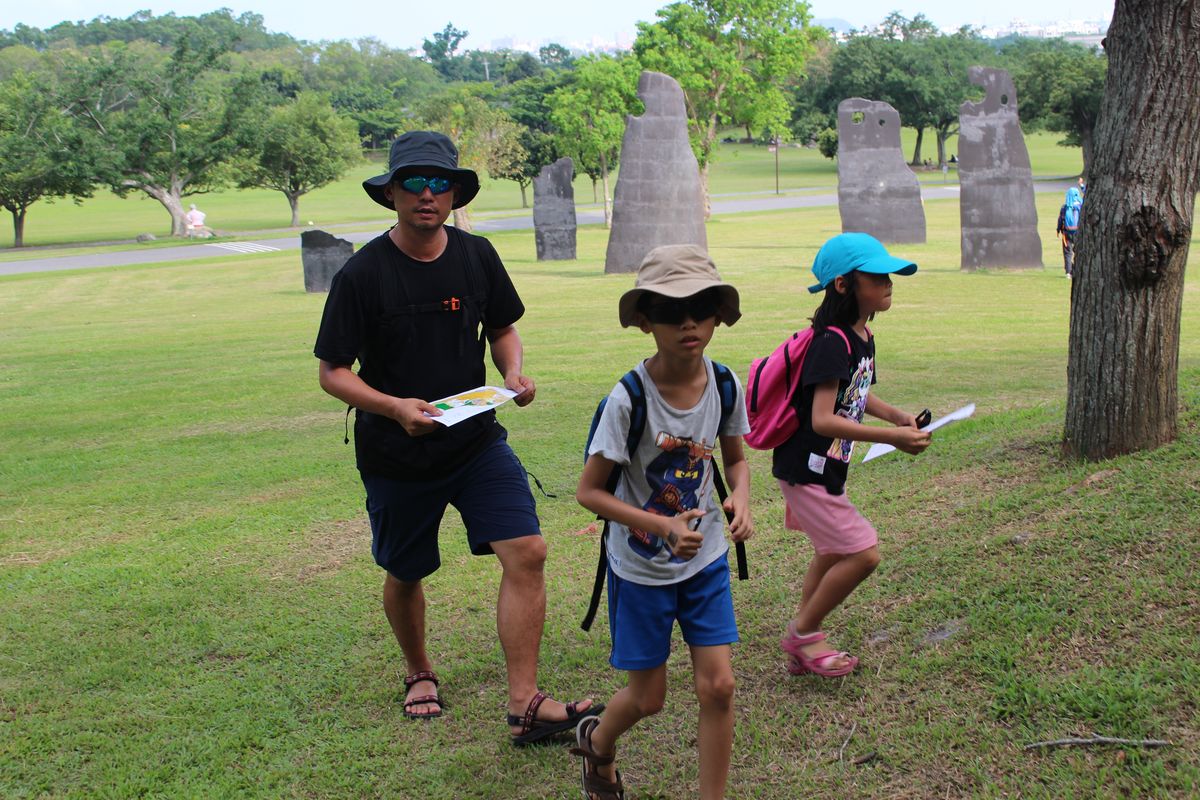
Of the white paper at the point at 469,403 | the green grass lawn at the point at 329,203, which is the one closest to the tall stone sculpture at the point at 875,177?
the white paper at the point at 469,403

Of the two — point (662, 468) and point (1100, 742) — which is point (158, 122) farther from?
point (1100, 742)

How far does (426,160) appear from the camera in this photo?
162 inches

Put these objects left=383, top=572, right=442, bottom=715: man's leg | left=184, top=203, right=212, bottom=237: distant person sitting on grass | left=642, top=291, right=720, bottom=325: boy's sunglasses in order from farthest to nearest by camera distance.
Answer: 1. left=184, top=203, right=212, bottom=237: distant person sitting on grass
2. left=383, top=572, right=442, bottom=715: man's leg
3. left=642, top=291, right=720, bottom=325: boy's sunglasses

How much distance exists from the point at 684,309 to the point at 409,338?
1.26m

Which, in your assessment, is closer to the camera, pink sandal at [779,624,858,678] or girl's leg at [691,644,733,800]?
girl's leg at [691,644,733,800]

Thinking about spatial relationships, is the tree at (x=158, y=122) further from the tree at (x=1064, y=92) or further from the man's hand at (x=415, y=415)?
the man's hand at (x=415, y=415)

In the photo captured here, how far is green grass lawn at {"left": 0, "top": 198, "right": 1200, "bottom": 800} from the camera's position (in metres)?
3.67

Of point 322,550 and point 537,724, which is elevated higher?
point 537,724

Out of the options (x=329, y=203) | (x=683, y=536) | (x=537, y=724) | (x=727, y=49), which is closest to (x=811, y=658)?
(x=537, y=724)

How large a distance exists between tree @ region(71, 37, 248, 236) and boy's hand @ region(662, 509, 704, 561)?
48.1 m

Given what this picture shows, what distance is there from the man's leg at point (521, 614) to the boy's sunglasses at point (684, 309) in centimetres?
121

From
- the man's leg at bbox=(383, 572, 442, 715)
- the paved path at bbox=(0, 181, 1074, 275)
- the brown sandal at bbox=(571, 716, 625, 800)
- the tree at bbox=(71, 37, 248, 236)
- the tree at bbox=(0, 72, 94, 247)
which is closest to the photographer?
the brown sandal at bbox=(571, 716, 625, 800)

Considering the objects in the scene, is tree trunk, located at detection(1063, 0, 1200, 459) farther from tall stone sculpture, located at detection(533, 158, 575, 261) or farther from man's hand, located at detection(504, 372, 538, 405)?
tall stone sculpture, located at detection(533, 158, 575, 261)

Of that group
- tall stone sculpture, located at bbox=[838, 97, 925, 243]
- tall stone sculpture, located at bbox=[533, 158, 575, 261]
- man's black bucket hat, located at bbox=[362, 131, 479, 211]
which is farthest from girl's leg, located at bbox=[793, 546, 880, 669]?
tall stone sculpture, located at bbox=[533, 158, 575, 261]
